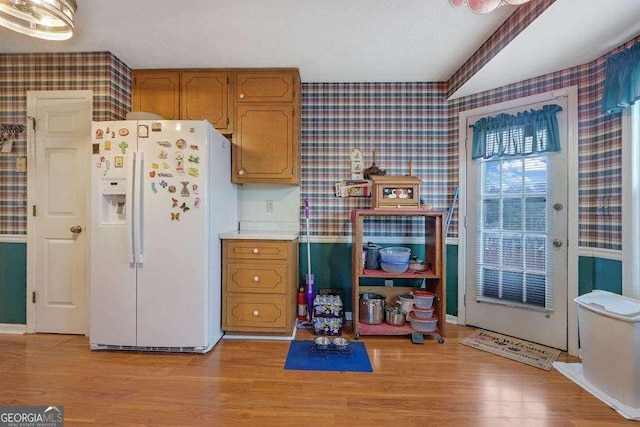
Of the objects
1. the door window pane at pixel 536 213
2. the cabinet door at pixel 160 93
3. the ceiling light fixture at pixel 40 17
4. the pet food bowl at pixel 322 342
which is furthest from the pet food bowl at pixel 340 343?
the ceiling light fixture at pixel 40 17

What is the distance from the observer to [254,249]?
246 cm

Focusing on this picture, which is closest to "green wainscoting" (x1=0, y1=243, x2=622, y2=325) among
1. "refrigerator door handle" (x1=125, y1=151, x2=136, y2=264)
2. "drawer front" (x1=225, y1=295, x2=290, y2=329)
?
"drawer front" (x1=225, y1=295, x2=290, y2=329)

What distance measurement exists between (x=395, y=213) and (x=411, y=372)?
117 centimetres

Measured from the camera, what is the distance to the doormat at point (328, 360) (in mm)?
2043

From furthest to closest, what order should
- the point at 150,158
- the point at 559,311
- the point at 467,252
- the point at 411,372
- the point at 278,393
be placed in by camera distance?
the point at 467,252 → the point at 559,311 → the point at 150,158 → the point at 411,372 → the point at 278,393

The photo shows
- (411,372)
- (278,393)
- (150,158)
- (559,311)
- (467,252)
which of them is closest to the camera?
(278,393)

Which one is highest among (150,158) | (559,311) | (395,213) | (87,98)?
(87,98)

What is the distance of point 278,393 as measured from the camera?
5.82ft

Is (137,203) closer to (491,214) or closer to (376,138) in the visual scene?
(376,138)

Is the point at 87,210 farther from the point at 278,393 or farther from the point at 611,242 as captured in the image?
the point at 611,242

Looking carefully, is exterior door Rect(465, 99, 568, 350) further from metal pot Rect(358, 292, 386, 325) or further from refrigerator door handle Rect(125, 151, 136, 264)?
refrigerator door handle Rect(125, 151, 136, 264)

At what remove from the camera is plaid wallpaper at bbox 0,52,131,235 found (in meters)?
2.50

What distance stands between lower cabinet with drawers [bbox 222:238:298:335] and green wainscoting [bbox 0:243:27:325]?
5.83ft

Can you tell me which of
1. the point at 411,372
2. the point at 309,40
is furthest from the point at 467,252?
the point at 309,40
